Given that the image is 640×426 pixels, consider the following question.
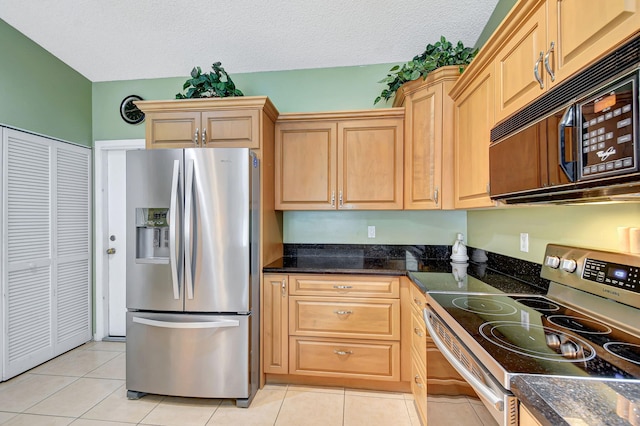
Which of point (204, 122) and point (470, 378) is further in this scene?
point (204, 122)

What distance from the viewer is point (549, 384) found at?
677 millimetres

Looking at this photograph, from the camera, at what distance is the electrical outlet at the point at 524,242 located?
1684 mm

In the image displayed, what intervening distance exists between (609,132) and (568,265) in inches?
30.5

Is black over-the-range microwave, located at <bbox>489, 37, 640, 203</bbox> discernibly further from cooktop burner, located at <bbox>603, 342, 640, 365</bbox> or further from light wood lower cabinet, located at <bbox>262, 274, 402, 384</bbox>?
light wood lower cabinet, located at <bbox>262, 274, 402, 384</bbox>

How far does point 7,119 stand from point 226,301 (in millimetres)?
2272

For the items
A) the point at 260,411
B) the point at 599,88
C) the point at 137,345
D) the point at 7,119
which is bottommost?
the point at 260,411

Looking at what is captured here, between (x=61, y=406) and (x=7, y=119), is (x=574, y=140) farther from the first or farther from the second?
(x=7, y=119)

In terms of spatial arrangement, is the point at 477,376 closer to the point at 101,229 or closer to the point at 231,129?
the point at 231,129

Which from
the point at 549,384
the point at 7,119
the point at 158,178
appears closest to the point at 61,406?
the point at 158,178

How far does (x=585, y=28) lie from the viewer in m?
0.90

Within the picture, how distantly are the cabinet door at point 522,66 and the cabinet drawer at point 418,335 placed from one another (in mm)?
1202

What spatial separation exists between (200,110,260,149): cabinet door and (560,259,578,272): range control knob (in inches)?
76.2

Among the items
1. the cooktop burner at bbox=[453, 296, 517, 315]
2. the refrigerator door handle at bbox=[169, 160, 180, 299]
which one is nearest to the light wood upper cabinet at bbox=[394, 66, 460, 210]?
the cooktop burner at bbox=[453, 296, 517, 315]

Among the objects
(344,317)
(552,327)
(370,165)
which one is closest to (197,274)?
(344,317)
